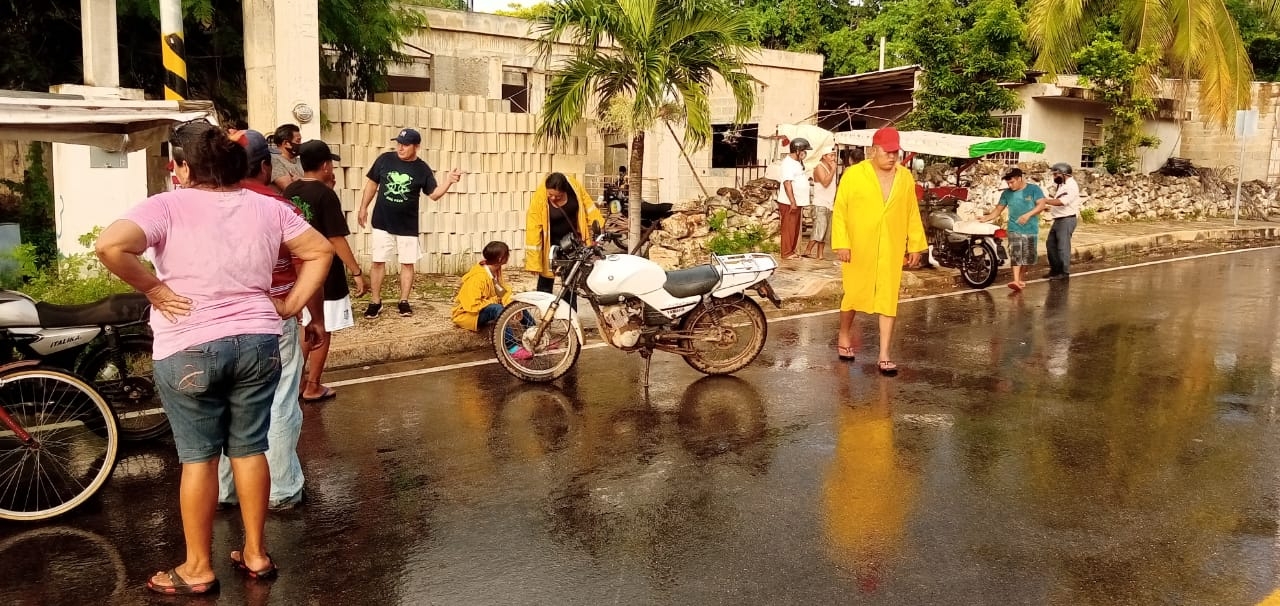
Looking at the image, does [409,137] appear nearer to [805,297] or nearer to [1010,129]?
[805,297]

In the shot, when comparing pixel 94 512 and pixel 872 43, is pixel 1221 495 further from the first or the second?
pixel 872 43

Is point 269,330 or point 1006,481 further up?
point 269,330

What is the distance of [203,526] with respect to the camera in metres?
4.04

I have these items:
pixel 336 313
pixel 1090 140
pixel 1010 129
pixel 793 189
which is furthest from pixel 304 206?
pixel 1090 140

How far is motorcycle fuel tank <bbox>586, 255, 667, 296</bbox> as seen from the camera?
24.5 ft

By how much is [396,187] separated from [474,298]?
5.32 ft

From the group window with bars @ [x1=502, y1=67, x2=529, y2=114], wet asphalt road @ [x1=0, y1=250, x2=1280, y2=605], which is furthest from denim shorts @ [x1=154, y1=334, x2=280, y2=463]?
window with bars @ [x1=502, y1=67, x2=529, y2=114]

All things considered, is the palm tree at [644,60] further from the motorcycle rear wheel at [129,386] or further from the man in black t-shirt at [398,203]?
the motorcycle rear wheel at [129,386]

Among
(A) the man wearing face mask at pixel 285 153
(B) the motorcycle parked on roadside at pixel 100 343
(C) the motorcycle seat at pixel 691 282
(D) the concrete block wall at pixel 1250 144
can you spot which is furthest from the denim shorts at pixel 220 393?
(D) the concrete block wall at pixel 1250 144

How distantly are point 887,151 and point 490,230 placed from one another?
6.21 meters

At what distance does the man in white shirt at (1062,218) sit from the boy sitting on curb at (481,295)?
811 cm

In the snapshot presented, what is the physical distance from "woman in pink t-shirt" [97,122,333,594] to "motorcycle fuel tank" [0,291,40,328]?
7.48 ft

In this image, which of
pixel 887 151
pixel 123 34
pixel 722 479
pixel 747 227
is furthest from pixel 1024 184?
pixel 123 34

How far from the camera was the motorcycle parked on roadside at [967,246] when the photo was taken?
13047mm
